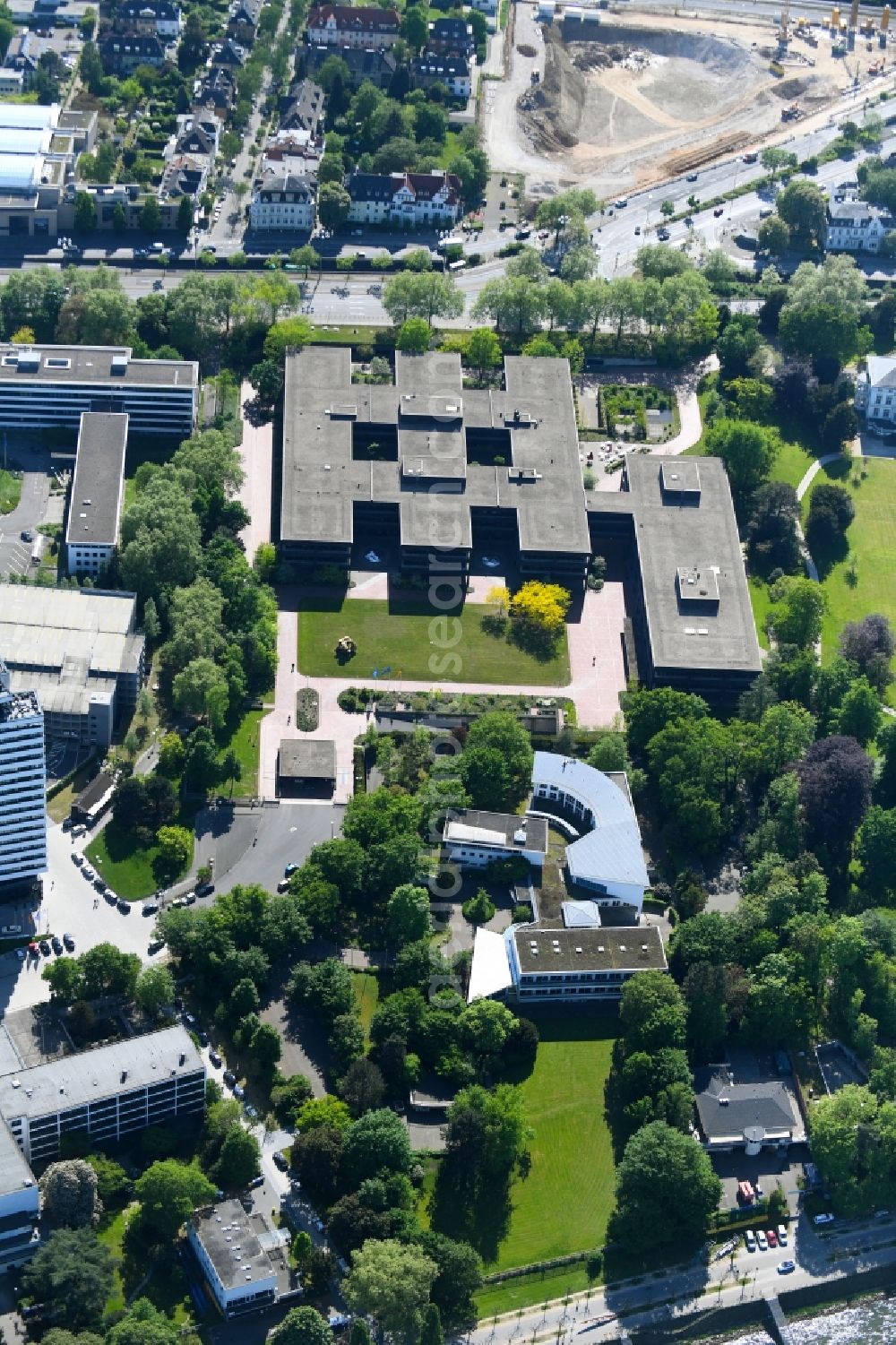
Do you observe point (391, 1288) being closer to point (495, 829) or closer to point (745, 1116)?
point (745, 1116)

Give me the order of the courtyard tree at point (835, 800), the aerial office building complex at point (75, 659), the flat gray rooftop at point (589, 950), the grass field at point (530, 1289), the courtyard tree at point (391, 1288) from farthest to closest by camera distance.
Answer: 1. the aerial office building complex at point (75, 659)
2. the courtyard tree at point (835, 800)
3. the flat gray rooftop at point (589, 950)
4. the grass field at point (530, 1289)
5. the courtyard tree at point (391, 1288)

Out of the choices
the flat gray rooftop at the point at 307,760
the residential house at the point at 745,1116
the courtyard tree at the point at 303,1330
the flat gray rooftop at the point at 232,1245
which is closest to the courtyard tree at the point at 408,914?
the flat gray rooftop at the point at 307,760

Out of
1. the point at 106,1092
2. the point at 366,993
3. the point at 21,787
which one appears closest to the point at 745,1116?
the point at 366,993

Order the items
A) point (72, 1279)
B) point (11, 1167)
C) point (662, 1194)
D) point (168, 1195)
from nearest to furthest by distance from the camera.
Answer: point (72, 1279) < point (11, 1167) < point (168, 1195) < point (662, 1194)

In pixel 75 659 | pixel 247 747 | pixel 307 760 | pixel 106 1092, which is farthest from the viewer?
pixel 247 747

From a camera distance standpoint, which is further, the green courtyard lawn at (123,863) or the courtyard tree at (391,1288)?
the green courtyard lawn at (123,863)

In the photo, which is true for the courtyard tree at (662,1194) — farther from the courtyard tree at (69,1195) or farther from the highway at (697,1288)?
the courtyard tree at (69,1195)

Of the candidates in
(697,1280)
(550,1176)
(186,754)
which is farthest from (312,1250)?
(186,754)
